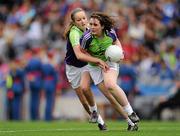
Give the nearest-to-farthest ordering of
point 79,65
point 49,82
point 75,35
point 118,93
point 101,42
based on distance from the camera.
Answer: point 118,93
point 101,42
point 75,35
point 79,65
point 49,82

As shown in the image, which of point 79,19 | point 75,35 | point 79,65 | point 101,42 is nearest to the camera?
point 101,42

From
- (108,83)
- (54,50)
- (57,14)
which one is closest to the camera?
(108,83)

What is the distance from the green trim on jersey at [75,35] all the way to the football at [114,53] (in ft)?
2.78

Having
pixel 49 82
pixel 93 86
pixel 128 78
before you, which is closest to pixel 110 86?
Result: pixel 93 86

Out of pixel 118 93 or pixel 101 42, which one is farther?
pixel 101 42

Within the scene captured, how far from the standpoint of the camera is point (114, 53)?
1248 cm

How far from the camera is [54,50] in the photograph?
Result: 2373 cm

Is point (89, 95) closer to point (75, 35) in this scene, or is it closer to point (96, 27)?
point (75, 35)

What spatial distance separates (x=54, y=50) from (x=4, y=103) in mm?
2450

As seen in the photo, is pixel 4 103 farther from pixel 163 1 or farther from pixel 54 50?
pixel 163 1

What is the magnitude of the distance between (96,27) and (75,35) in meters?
0.77

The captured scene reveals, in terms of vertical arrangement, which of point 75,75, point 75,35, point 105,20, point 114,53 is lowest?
point 75,75

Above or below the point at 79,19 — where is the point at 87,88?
below

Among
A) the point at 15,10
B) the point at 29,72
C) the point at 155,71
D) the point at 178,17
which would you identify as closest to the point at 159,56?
the point at 155,71
